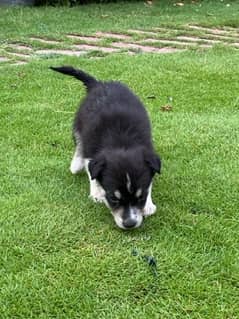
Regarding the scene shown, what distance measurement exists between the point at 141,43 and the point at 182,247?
234 inches

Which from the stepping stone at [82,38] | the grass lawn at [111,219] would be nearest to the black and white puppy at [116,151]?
the grass lawn at [111,219]

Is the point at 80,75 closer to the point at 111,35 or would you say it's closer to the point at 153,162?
the point at 153,162

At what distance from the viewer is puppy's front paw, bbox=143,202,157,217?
12.3ft

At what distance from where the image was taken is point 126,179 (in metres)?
3.50

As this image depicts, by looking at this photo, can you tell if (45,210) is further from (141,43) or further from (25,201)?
(141,43)

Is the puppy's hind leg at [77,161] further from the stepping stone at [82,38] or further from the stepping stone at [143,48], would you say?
the stepping stone at [82,38]

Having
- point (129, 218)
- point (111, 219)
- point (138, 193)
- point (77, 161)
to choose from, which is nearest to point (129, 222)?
point (129, 218)

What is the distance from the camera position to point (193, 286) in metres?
3.11

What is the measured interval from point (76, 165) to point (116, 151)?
0.81m

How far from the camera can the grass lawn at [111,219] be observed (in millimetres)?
3021

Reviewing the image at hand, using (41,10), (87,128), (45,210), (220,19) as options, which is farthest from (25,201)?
(41,10)

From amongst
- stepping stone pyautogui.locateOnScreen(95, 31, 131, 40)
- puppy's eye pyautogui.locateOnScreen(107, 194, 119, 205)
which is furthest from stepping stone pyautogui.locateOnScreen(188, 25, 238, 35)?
puppy's eye pyautogui.locateOnScreen(107, 194, 119, 205)

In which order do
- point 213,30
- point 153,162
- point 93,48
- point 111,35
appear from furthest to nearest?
1. point 213,30
2. point 111,35
3. point 93,48
4. point 153,162

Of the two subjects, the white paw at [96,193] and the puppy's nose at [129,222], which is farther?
the white paw at [96,193]
